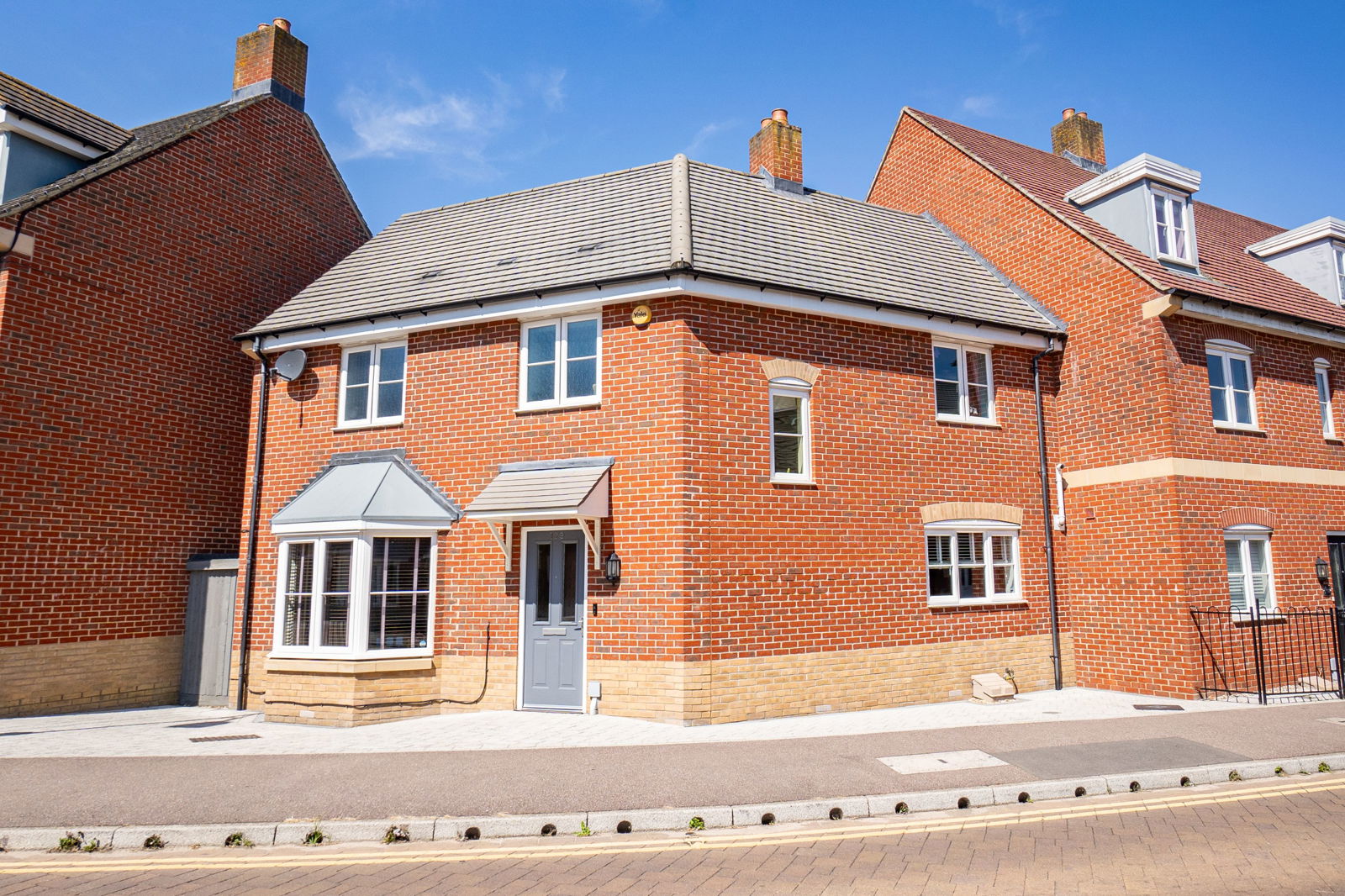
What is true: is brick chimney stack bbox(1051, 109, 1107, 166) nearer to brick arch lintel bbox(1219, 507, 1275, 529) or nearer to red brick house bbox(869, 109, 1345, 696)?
red brick house bbox(869, 109, 1345, 696)

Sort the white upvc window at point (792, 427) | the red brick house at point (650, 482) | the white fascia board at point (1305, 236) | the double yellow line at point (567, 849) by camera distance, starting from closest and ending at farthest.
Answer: the double yellow line at point (567, 849), the red brick house at point (650, 482), the white upvc window at point (792, 427), the white fascia board at point (1305, 236)

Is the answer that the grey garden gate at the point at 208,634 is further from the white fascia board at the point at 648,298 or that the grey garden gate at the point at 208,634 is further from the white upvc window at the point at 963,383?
the white upvc window at the point at 963,383

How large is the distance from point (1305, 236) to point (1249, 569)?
28.3 ft

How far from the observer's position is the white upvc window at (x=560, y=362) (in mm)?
12445

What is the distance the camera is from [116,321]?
14.0m

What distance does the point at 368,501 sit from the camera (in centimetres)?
1230

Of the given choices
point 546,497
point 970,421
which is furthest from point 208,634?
point 970,421

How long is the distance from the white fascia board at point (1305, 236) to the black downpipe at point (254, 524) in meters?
20.9

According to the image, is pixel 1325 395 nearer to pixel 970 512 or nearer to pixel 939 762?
pixel 970 512

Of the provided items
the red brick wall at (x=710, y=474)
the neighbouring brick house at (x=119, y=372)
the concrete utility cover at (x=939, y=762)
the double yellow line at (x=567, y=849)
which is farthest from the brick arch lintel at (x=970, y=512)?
the neighbouring brick house at (x=119, y=372)

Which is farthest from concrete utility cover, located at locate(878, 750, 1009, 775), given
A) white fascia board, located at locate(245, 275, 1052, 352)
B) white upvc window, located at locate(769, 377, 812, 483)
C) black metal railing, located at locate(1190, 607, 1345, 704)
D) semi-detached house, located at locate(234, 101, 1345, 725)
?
white fascia board, located at locate(245, 275, 1052, 352)

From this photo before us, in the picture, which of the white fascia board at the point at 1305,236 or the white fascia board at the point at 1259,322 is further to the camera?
the white fascia board at the point at 1305,236

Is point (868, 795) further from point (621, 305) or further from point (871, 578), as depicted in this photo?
point (621, 305)

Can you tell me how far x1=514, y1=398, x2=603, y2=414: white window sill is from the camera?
12.2 meters
